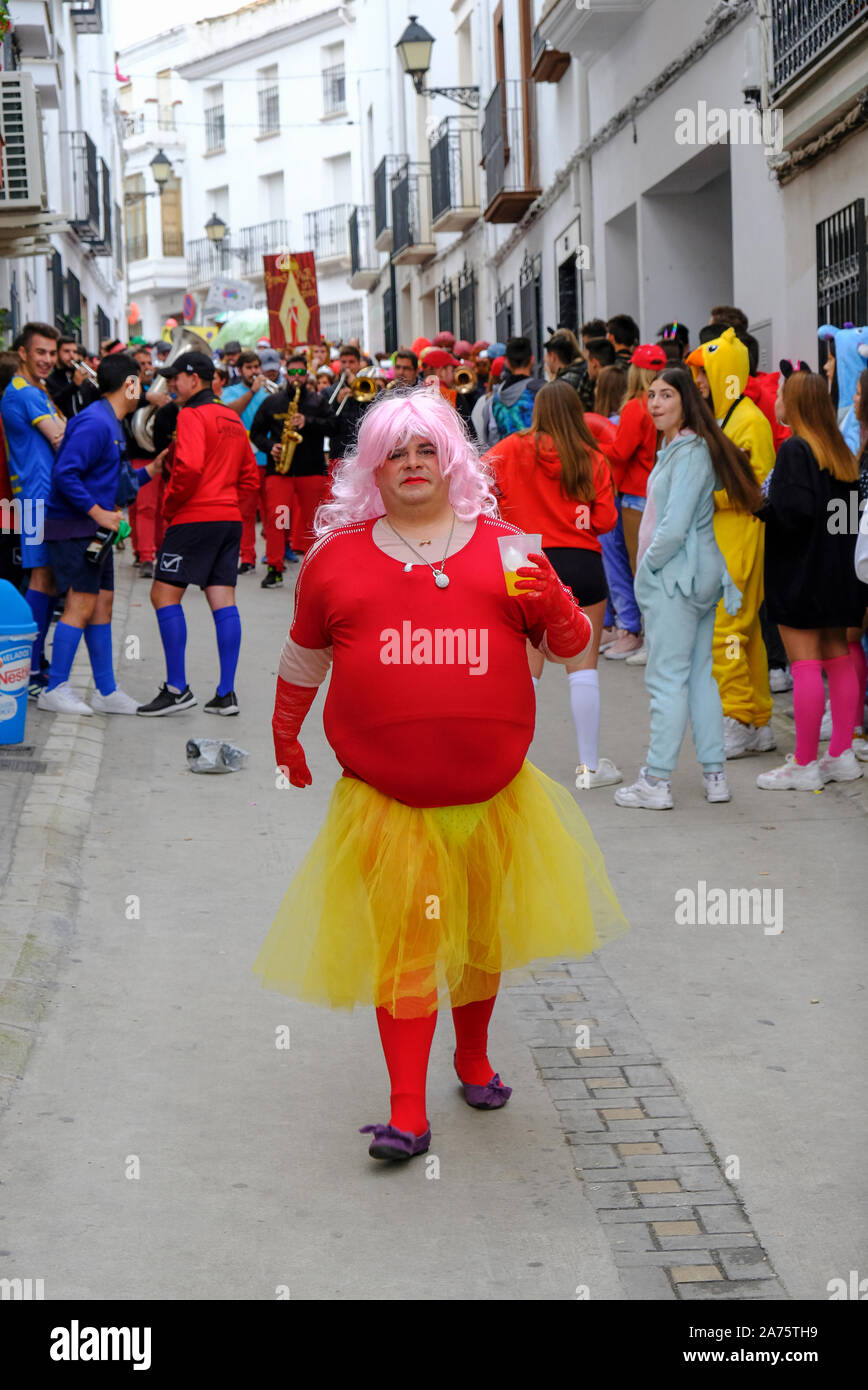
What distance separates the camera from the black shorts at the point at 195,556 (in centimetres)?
916

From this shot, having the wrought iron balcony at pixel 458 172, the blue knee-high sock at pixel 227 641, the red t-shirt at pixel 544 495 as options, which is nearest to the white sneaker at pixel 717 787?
the red t-shirt at pixel 544 495

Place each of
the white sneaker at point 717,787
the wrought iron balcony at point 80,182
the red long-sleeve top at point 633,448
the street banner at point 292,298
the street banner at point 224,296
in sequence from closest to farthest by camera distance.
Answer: the white sneaker at point 717,787 < the red long-sleeve top at point 633,448 < the street banner at point 292,298 < the wrought iron balcony at point 80,182 < the street banner at point 224,296

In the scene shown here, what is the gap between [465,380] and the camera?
14.7 metres

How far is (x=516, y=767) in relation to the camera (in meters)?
4.07

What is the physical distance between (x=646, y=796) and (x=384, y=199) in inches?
1057

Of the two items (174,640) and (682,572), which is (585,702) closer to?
(682,572)

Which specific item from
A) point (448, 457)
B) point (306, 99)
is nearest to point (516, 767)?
point (448, 457)

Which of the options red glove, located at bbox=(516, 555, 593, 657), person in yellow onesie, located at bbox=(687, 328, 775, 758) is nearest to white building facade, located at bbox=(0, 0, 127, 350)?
person in yellow onesie, located at bbox=(687, 328, 775, 758)

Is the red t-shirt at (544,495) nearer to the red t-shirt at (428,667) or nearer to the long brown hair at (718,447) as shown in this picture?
the long brown hair at (718,447)

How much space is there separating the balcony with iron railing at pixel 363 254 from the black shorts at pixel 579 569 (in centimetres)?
3066

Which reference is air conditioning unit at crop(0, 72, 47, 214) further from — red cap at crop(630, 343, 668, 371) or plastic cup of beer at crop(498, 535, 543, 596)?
plastic cup of beer at crop(498, 535, 543, 596)

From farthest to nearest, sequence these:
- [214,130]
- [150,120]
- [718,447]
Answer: [150,120] → [214,130] → [718,447]

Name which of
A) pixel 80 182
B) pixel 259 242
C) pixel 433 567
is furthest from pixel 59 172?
pixel 259 242
